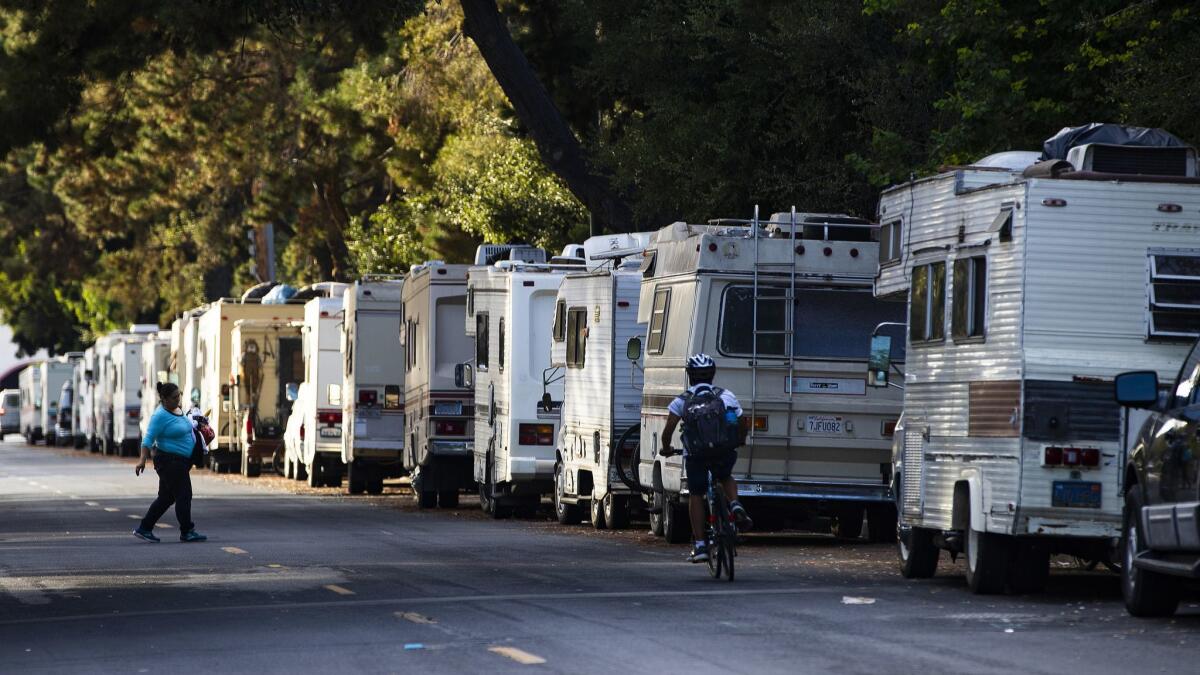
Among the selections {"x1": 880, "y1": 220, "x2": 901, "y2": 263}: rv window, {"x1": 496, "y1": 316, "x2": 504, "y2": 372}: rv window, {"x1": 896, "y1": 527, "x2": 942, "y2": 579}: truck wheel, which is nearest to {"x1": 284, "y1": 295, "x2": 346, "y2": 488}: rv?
{"x1": 496, "y1": 316, "x2": 504, "y2": 372}: rv window

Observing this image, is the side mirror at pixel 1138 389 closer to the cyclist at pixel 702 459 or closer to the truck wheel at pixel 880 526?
the cyclist at pixel 702 459

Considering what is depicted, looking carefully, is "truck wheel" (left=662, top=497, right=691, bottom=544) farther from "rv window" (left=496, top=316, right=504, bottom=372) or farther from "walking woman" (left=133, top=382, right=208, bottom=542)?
"rv window" (left=496, top=316, right=504, bottom=372)

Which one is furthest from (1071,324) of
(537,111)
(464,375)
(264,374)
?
(264,374)

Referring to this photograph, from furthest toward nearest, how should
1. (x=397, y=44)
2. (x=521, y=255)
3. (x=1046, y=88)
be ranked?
(x=397, y=44)
(x=521, y=255)
(x=1046, y=88)

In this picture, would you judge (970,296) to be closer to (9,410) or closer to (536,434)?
(536,434)

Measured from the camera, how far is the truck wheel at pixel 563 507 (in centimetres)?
2572

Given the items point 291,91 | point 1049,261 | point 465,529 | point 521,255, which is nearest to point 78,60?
point 521,255

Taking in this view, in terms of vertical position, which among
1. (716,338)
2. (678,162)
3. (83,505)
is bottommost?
(83,505)

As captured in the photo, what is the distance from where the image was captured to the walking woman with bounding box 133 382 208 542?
23094 mm

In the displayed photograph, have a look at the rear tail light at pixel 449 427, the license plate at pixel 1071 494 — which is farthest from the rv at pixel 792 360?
the rear tail light at pixel 449 427

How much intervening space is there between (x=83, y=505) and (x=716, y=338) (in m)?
13.6

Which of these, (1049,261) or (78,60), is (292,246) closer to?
(78,60)

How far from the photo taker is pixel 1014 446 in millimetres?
15078

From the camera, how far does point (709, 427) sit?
17203 mm
